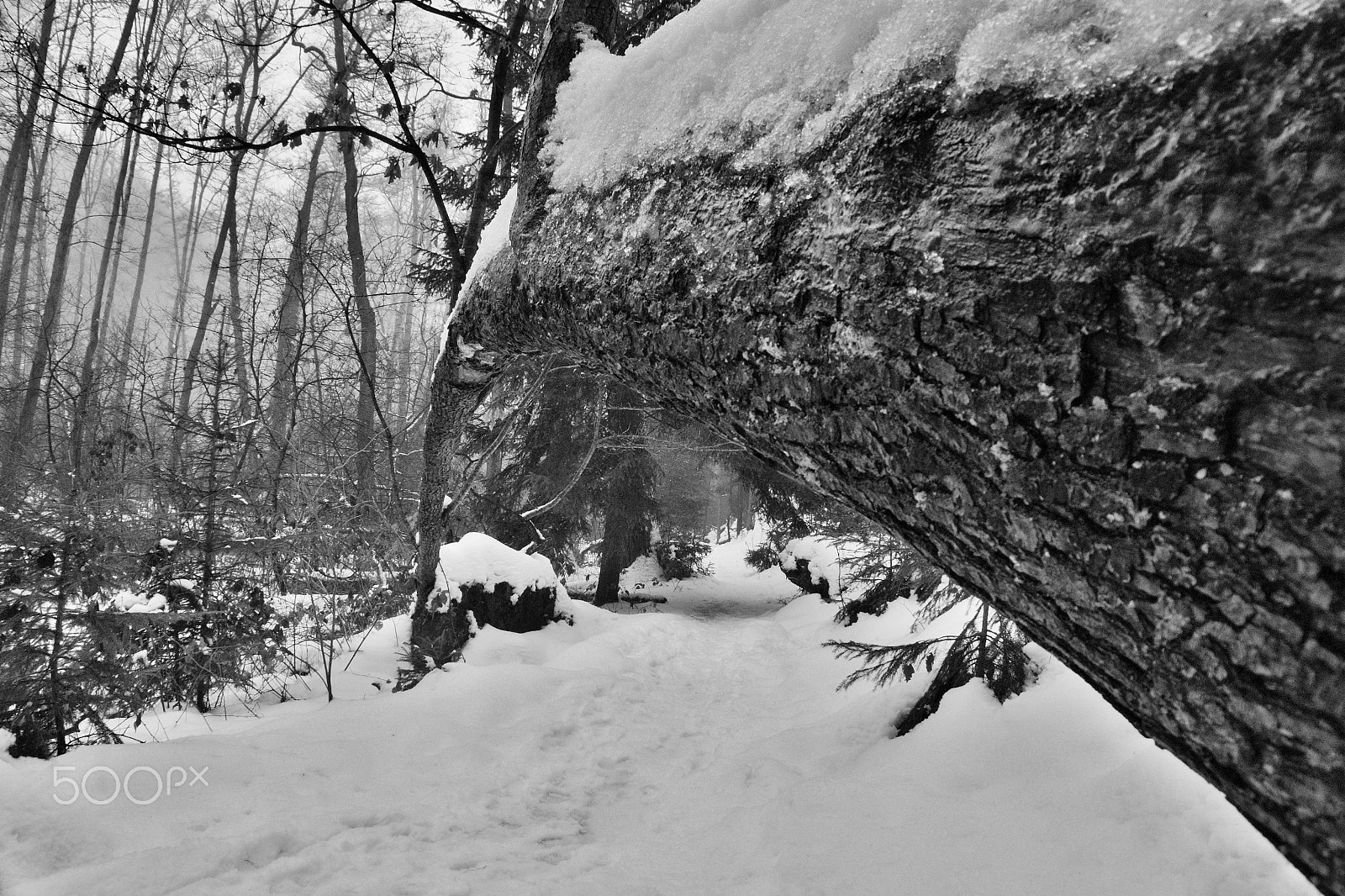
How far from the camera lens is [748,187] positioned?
1.24 metres

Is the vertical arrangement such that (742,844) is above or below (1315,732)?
below

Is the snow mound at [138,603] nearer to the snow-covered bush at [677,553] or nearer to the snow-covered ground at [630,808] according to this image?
the snow-covered ground at [630,808]

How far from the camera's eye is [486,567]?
6117 mm

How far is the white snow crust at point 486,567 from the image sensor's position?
227 inches

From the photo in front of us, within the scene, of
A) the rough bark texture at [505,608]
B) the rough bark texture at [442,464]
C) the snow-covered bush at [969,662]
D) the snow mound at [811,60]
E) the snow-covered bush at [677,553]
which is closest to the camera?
the snow mound at [811,60]

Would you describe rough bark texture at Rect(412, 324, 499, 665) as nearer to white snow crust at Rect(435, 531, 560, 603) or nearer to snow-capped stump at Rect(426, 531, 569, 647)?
snow-capped stump at Rect(426, 531, 569, 647)

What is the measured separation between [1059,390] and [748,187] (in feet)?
2.29

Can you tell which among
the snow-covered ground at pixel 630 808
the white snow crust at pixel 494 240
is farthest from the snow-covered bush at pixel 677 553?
the white snow crust at pixel 494 240

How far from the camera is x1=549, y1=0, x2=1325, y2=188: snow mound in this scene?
2.49 feet

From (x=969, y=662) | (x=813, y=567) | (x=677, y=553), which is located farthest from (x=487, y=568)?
(x=813, y=567)

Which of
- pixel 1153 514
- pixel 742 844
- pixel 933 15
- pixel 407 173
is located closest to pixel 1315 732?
pixel 1153 514

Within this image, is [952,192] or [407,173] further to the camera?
[407,173]

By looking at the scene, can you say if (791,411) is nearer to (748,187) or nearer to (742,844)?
(748,187)

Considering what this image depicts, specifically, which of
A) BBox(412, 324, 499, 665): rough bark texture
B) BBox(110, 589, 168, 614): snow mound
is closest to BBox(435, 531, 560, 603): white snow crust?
BBox(412, 324, 499, 665): rough bark texture
